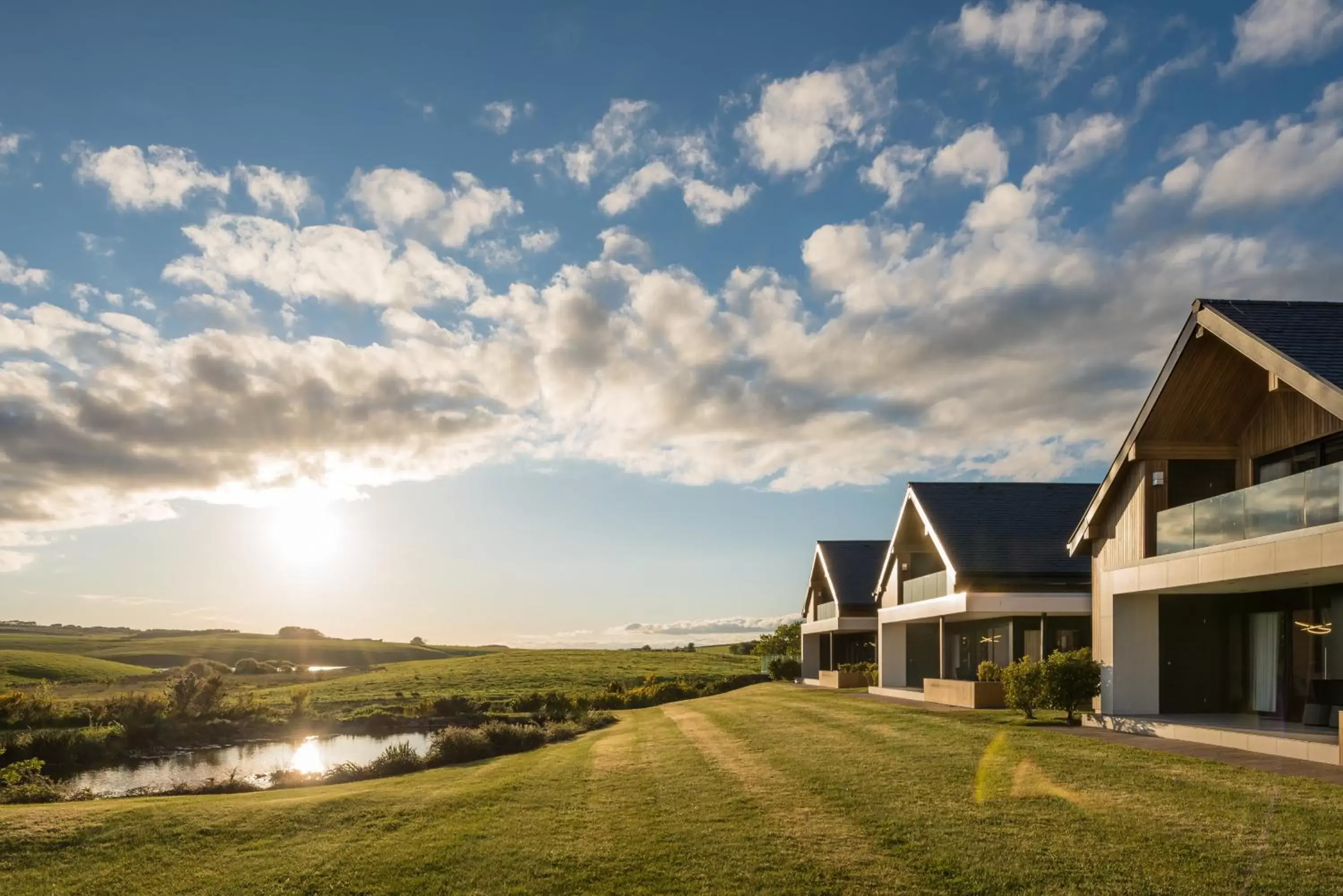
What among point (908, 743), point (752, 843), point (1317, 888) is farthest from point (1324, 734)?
point (752, 843)

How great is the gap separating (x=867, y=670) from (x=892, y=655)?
9.75 feet

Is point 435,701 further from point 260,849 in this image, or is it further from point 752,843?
point 752,843

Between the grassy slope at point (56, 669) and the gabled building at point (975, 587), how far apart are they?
161 ft

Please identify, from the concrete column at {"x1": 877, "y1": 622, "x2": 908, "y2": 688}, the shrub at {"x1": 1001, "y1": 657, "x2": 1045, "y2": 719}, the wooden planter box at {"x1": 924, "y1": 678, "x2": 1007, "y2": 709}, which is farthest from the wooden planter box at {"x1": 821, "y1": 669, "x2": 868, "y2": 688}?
the shrub at {"x1": 1001, "y1": 657, "x2": 1045, "y2": 719}

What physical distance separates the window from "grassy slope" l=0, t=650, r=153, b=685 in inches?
2436

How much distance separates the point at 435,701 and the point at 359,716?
326cm

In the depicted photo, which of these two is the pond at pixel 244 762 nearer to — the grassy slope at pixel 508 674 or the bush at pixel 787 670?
the grassy slope at pixel 508 674

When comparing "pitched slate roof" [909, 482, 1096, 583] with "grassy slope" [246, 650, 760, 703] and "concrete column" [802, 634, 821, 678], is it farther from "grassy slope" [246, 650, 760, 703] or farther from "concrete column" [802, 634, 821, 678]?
"grassy slope" [246, 650, 760, 703]

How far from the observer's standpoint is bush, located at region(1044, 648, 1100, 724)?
19875mm

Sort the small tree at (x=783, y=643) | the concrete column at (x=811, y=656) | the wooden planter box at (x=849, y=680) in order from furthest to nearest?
the small tree at (x=783, y=643) < the concrete column at (x=811, y=656) < the wooden planter box at (x=849, y=680)

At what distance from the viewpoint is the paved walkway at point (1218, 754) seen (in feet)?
41.1

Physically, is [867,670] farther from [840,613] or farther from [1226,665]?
[1226,665]

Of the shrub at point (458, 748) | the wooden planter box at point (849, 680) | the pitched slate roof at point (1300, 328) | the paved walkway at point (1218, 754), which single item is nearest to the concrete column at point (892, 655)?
the wooden planter box at point (849, 680)

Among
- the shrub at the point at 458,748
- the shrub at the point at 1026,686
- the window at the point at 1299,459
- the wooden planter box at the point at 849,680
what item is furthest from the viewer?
the wooden planter box at the point at 849,680
